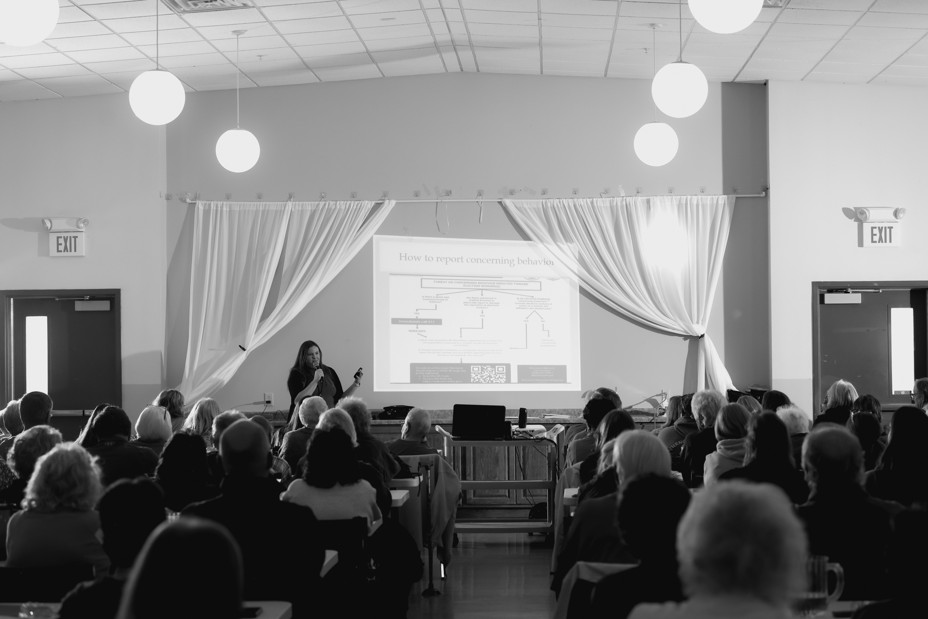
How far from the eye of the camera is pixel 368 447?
5.49 m

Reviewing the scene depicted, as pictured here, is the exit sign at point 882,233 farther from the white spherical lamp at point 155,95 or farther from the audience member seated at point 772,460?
the white spherical lamp at point 155,95

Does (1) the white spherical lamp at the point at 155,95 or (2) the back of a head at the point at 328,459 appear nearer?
(2) the back of a head at the point at 328,459

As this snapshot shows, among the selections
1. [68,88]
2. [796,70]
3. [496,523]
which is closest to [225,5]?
[68,88]

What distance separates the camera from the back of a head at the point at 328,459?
14.0 feet

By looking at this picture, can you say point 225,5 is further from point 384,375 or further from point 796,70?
point 796,70

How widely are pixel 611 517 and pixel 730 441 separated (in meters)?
1.76

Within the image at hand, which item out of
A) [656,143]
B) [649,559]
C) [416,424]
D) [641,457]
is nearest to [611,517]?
[641,457]

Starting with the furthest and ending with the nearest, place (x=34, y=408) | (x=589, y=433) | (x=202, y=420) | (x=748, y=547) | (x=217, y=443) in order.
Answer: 1. (x=589, y=433)
2. (x=202, y=420)
3. (x=34, y=408)
4. (x=217, y=443)
5. (x=748, y=547)

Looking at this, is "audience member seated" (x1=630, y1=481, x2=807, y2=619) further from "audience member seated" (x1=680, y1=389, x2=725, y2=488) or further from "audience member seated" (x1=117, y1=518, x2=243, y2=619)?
"audience member seated" (x1=680, y1=389, x2=725, y2=488)

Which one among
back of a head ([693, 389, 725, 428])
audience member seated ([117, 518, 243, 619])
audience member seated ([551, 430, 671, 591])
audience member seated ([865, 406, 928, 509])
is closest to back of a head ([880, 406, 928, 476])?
audience member seated ([865, 406, 928, 509])

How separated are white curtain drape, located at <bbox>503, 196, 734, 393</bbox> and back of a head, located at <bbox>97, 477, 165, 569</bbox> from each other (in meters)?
7.60

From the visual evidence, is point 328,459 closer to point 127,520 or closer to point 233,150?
point 127,520

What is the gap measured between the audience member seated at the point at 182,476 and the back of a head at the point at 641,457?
1.84 m

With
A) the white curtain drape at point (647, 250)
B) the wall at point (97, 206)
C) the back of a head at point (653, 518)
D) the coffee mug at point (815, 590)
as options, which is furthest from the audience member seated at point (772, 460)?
the wall at point (97, 206)
